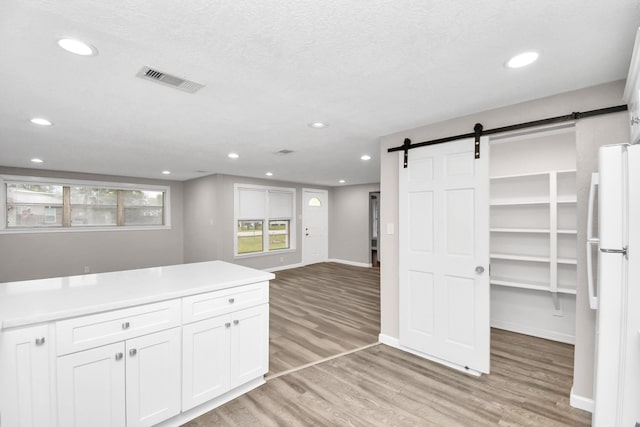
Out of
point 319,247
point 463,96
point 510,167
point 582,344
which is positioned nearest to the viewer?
point 582,344

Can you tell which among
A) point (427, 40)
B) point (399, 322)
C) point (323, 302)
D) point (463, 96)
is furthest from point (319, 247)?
point (427, 40)

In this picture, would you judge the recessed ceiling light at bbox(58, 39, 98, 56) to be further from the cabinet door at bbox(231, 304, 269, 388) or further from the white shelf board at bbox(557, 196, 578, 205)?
the white shelf board at bbox(557, 196, 578, 205)

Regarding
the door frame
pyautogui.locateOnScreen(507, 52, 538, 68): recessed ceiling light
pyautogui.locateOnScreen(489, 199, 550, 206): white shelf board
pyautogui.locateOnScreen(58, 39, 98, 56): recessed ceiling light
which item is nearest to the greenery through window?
the door frame

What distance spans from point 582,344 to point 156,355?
3.05 meters

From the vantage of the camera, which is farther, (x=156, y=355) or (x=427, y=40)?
(x=156, y=355)

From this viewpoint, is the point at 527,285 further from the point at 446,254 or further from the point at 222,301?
the point at 222,301

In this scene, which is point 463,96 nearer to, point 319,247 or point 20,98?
point 20,98

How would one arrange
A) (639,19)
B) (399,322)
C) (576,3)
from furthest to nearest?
(399,322), (639,19), (576,3)

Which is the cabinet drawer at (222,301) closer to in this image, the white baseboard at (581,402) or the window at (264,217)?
the white baseboard at (581,402)

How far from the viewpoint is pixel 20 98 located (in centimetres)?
231

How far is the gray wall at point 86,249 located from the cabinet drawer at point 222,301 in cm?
602

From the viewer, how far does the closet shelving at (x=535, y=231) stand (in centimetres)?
325

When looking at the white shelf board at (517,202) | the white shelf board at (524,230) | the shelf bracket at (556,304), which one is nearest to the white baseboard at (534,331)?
the shelf bracket at (556,304)

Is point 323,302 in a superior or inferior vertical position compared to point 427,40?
inferior
